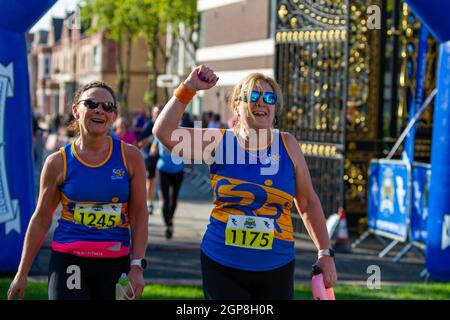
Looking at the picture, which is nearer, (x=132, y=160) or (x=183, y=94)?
(x=183, y=94)

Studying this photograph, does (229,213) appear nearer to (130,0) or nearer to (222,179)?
(222,179)

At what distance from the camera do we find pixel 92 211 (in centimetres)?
500

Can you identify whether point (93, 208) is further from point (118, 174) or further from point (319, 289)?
point (319, 289)

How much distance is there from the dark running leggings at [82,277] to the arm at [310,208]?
1009 mm

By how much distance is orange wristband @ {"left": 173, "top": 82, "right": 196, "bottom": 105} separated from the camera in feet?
15.4

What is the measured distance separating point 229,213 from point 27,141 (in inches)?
195

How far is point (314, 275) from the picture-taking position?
16.0 ft

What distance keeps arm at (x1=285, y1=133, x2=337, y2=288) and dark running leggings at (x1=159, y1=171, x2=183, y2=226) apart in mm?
7499

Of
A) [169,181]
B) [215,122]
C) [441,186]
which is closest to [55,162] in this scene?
[441,186]

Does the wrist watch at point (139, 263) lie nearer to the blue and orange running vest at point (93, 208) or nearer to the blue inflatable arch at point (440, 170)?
the blue and orange running vest at point (93, 208)

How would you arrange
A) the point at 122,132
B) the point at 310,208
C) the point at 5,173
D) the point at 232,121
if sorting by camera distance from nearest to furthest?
the point at 310,208
the point at 5,173
the point at 122,132
the point at 232,121

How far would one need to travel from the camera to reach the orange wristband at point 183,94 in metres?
4.68

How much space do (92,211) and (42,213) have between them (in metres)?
0.35

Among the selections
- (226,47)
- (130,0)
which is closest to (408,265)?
(226,47)
